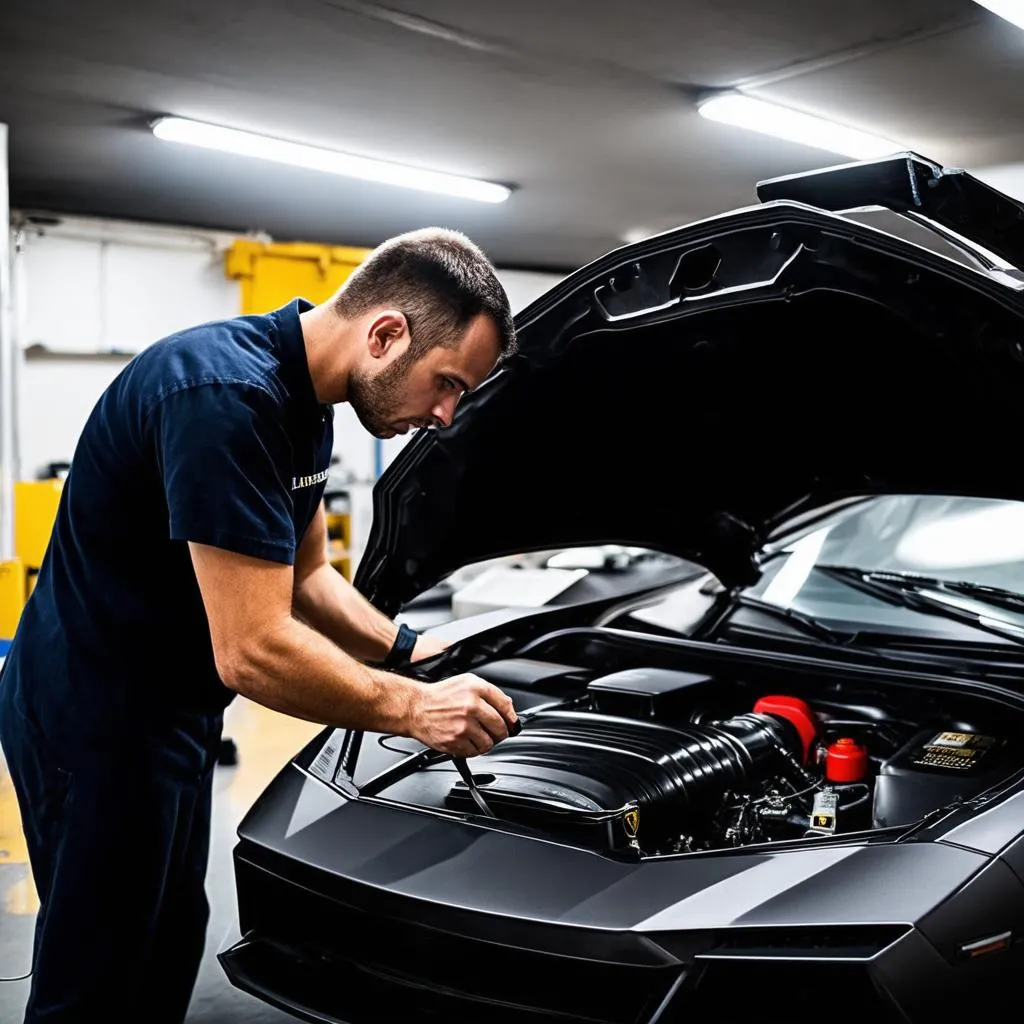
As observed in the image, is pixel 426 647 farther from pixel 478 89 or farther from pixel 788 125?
pixel 788 125

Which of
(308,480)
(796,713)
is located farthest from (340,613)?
(796,713)

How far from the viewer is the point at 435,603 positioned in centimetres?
634

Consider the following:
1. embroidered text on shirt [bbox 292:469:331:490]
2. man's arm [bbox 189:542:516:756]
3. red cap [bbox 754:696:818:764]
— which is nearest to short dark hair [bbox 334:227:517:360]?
embroidered text on shirt [bbox 292:469:331:490]

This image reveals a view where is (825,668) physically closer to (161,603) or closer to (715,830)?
(715,830)

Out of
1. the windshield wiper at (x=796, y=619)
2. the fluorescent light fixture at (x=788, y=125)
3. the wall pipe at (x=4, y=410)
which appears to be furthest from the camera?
the wall pipe at (x=4, y=410)

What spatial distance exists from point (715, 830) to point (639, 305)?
90 cm

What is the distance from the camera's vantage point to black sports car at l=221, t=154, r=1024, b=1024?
145 cm

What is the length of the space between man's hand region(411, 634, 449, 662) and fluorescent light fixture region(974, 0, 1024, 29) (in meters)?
3.42

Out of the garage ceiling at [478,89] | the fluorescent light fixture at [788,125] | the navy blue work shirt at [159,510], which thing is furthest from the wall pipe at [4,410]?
the navy blue work shirt at [159,510]

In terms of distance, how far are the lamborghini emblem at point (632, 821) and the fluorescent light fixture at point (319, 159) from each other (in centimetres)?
486

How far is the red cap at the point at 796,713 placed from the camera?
2.09m

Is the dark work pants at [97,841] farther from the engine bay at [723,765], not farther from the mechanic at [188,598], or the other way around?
the engine bay at [723,765]

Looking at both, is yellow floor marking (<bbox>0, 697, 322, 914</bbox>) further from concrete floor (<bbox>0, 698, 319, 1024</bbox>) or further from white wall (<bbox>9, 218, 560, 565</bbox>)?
white wall (<bbox>9, 218, 560, 565</bbox>)

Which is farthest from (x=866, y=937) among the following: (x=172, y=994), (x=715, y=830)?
(x=172, y=994)
